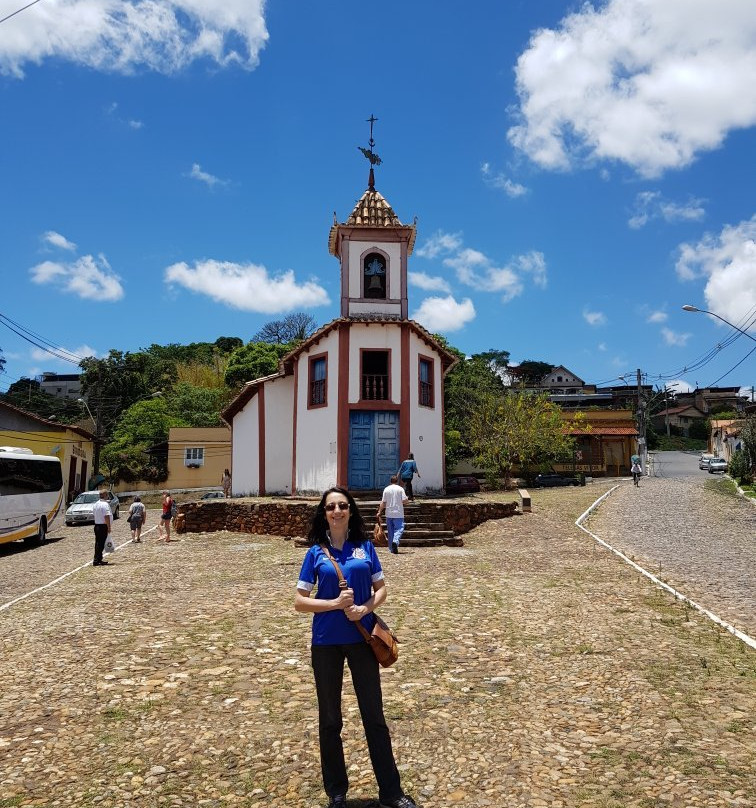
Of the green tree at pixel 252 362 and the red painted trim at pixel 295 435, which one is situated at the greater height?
the green tree at pixel 252 362

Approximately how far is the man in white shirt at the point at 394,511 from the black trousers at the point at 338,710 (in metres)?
9.99

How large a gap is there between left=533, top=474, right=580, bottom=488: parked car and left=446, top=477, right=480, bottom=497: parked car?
3.41 m

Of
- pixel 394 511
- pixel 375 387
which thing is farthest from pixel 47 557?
pixel 375 387

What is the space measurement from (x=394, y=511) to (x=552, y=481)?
25.2 metres

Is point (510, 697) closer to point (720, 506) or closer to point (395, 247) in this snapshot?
point (395, 247)

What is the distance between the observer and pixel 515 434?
33.6 m

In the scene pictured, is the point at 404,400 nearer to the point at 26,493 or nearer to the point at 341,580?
the point at 26,493

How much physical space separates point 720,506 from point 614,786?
20.8 metres

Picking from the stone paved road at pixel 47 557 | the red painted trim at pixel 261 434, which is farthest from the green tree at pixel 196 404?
the red painted trim at pixel 261 434

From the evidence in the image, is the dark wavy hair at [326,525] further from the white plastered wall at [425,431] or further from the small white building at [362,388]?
the white plastered wall at [425,431]

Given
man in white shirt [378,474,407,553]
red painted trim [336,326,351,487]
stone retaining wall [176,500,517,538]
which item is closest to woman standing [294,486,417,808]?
man in white shirt [378,474,407,553]

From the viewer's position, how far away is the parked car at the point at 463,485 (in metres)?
34.4

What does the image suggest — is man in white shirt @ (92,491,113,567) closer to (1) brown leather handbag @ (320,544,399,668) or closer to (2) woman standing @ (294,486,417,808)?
(2) woman standing @ (294,486,417,808)

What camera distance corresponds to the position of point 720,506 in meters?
22.2
